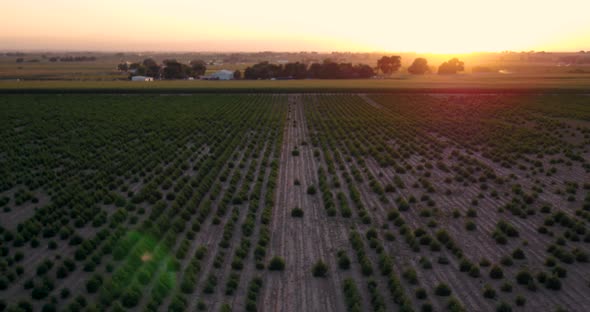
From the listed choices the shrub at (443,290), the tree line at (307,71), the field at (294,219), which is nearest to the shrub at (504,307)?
the field at (294,219)

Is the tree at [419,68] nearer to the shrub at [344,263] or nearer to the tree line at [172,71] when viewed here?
the tree line at [172,71]

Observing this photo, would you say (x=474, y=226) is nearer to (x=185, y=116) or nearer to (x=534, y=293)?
(x=534, y=293)

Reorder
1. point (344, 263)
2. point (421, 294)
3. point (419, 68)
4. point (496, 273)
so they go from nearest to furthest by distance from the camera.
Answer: point (421, 294) < point (496, 273) < point (344, 263) < point (419, 68)

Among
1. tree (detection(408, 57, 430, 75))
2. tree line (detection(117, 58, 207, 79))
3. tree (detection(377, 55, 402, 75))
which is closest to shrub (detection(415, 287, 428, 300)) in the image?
tree line (detection(117, 58, 207, 79))

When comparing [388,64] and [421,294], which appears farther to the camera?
[388,64]

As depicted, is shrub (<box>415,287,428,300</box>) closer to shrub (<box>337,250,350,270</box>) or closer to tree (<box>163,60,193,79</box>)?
shrub (<box>337,250,350,270</box>)

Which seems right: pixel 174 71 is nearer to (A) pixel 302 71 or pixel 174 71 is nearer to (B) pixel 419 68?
(A) pixel 302 71

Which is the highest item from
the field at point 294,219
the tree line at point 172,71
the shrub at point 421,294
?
the tree line at point 172,71

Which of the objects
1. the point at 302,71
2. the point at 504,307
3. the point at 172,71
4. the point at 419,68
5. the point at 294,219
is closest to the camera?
the point at 504,307

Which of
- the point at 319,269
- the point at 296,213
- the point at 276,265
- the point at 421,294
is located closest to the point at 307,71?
the point at 296,213

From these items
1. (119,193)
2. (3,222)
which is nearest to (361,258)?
(119,193)
